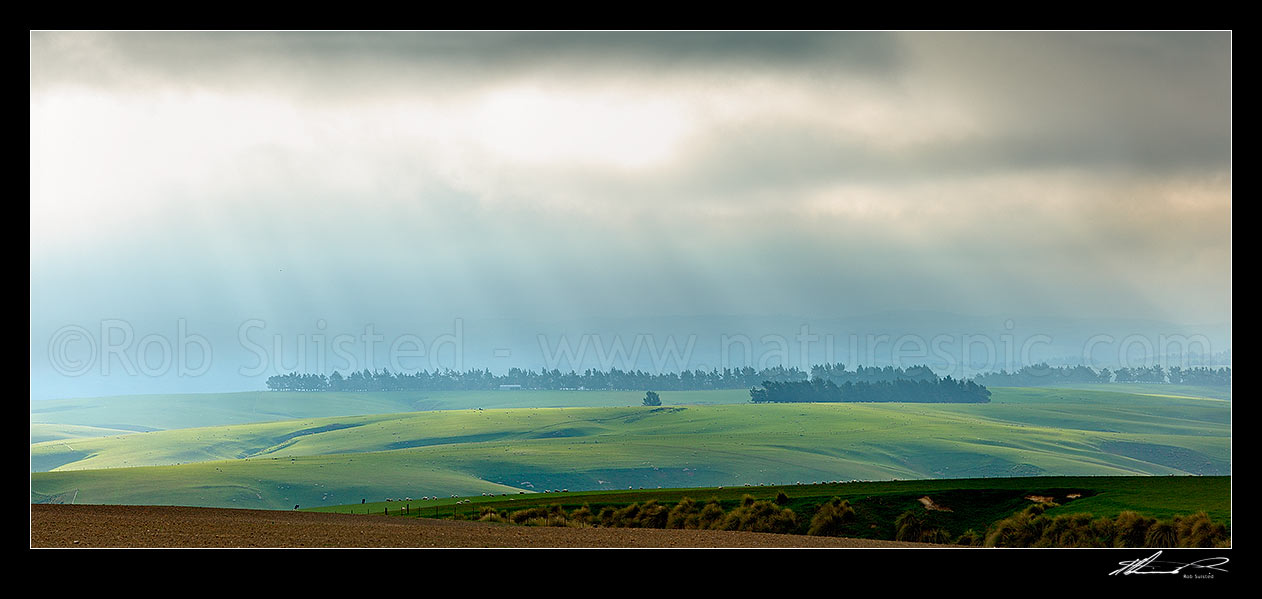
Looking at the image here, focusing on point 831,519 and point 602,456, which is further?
point 602,456

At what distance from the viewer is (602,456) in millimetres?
159375

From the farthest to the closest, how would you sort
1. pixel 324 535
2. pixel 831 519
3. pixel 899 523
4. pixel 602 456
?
pixel 602 456 < pixel 899 523 < pixel 831 519 < pixel 324 535

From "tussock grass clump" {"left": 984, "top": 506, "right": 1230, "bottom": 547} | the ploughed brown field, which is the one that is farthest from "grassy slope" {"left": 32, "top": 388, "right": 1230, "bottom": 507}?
"tussock grass clump" {"left": 984, "top": 506, "right": 1230, "bottom": 547}

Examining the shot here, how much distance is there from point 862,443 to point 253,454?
10608 centimetres

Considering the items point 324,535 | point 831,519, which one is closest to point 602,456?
point 831,519

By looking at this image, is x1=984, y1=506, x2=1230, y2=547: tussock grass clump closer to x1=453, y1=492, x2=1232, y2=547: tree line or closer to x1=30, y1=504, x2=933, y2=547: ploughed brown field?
x1=453, y1=492, x2=1232, y2=547: tree line

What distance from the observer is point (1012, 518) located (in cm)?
2631
